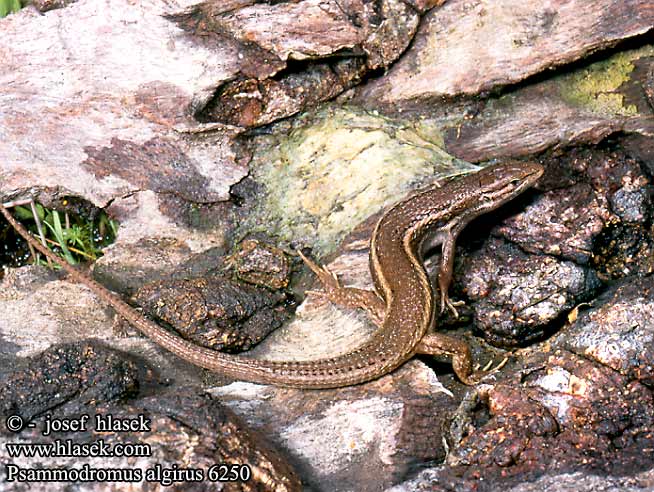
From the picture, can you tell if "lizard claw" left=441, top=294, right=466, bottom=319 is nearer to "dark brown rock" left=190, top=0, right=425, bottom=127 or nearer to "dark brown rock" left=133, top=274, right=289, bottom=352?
"dark brown rock" left=133, top=274, right=289, bottom=352

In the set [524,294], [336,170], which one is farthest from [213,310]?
[524,294]

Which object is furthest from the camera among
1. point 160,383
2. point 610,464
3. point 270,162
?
point 270,162

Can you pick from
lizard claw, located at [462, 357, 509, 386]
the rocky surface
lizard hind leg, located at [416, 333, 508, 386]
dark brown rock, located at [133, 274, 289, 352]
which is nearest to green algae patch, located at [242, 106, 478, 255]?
the rocky surface

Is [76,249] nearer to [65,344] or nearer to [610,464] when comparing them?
[65,344]

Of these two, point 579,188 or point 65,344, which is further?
point 579,188

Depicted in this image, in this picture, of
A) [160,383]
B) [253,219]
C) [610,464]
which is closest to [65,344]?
[160,383]
